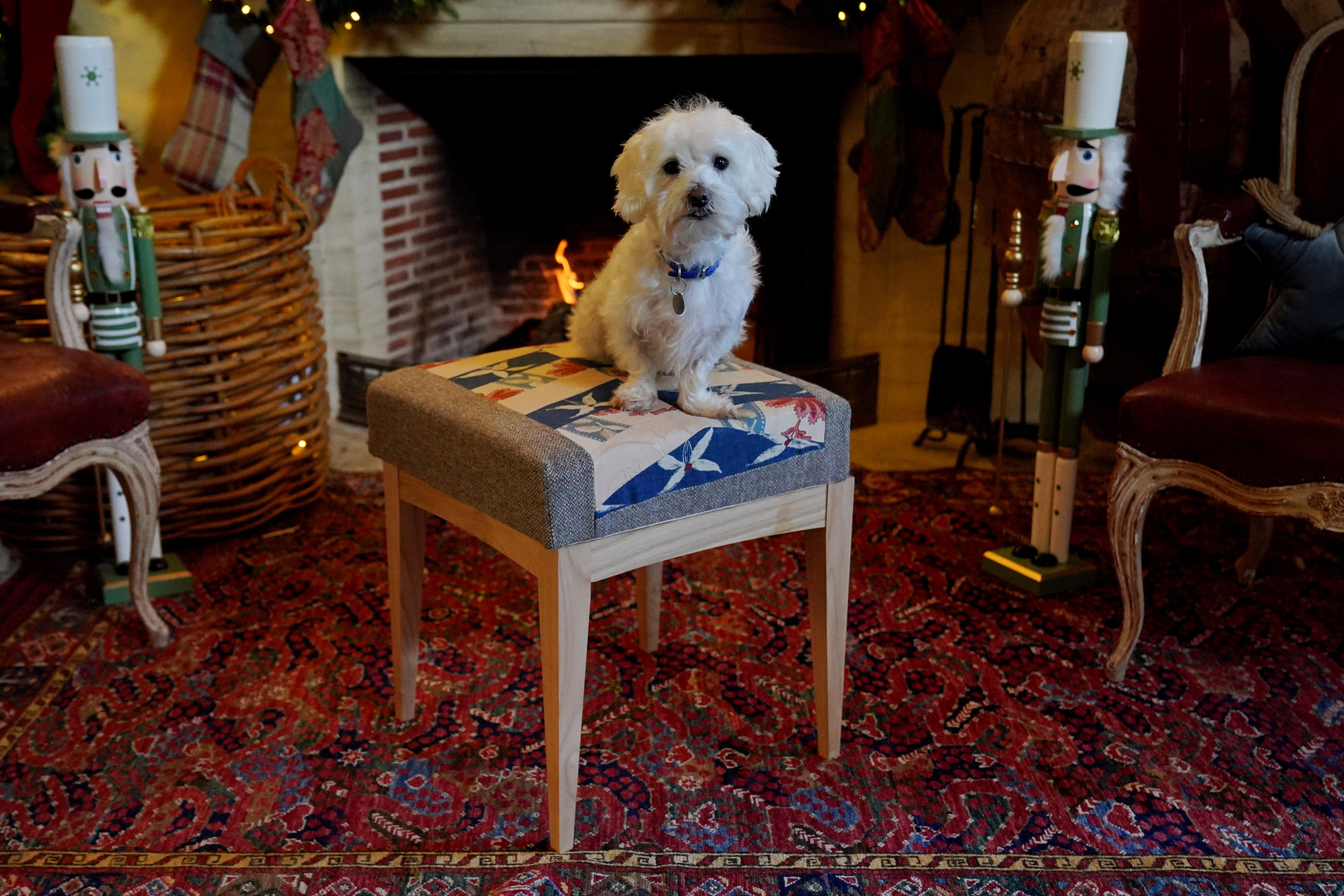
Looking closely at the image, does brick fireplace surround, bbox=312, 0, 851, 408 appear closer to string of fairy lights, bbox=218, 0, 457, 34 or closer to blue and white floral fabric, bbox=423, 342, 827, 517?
string of fairy lights, bbox=218, 0, 457, 34

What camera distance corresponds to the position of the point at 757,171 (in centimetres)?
158

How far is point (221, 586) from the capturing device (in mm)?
2400

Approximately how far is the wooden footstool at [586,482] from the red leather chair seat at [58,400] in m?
0.49

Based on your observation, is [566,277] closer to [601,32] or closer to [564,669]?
[601,32]

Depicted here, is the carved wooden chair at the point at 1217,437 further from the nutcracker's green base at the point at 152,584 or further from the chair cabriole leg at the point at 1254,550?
the nutcracker's green base at the point at 152,584

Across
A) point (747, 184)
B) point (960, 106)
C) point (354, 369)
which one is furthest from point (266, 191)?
point (747, 184)

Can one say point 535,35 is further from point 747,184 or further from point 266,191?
point 747,184

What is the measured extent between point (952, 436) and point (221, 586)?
6.19ft

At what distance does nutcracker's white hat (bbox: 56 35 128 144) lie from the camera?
211 centimetres

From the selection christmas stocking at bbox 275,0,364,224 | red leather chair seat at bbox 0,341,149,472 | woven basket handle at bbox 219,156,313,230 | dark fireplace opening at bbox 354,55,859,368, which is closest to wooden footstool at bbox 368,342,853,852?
red leather chair seat at bbox 0,341,149,472

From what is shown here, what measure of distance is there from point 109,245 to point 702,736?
1339mm

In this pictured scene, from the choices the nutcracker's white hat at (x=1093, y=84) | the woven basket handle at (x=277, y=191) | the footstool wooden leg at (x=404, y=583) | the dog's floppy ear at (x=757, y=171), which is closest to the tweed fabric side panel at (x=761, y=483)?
the dog's floppy ear at (x=757, y=171)

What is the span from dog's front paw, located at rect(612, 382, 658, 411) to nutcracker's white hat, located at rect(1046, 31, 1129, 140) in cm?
100

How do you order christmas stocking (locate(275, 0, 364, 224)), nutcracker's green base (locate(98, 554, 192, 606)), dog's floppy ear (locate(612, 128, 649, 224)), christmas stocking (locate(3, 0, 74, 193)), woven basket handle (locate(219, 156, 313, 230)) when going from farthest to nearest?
christmas stocking (locate(275, 0, 364, 224)) → christmas stocking (locate(3, 0, 74, 193)) → woven basket handle (locate(219, 156, 313, 230)) → nutcracker's green base (locate(98, 554, 192, 606)) → dog's floppy ear (locate(612, 128, 649, 224))
